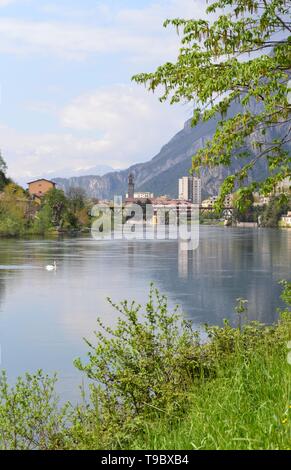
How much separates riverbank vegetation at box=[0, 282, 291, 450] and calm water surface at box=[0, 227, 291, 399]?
3.20 m

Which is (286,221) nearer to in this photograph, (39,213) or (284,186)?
(39,213)

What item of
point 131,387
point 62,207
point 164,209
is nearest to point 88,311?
point 131,387

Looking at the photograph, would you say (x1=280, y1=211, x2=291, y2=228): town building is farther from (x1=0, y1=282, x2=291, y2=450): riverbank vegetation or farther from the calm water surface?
(x1=0, y1=282, x2=291, y2=450): riverbank vegetation

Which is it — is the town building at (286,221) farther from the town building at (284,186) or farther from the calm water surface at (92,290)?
the town building at (284,186)

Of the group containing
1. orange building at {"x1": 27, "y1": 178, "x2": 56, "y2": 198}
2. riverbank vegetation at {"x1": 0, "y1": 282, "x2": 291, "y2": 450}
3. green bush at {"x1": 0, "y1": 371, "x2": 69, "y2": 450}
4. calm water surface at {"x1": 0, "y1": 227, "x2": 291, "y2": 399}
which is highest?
orange building at {"x1": 27, "y1": 178, "x2": 56, "y2": 198}

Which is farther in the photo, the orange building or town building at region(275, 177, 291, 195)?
the orange building

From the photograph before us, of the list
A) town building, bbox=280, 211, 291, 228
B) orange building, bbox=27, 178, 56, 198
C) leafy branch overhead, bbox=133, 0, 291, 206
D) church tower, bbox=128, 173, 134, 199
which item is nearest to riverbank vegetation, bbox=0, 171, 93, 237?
orange building, bbox=27, 178, 56, 198

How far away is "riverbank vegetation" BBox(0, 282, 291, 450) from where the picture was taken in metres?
4.68

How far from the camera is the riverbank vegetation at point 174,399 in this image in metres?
4.68

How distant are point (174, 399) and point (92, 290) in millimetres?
19388

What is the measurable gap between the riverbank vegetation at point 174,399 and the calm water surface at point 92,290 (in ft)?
10.5

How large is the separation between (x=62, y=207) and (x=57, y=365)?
65.3 metres

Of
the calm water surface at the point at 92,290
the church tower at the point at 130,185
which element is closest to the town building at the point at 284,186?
the calm water surface at the point at 92,290

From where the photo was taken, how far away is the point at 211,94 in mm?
7242
